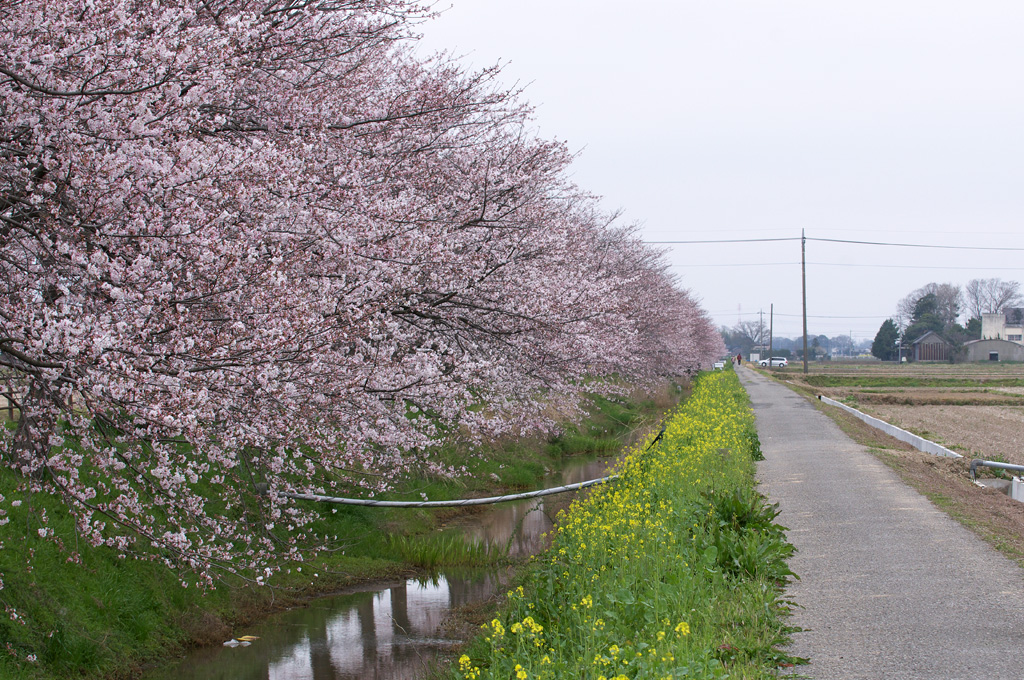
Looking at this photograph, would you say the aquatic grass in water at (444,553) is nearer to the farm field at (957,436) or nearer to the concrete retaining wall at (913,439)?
the farm field at (957,436)

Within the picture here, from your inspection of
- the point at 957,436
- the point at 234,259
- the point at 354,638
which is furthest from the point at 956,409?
the point at 234,259

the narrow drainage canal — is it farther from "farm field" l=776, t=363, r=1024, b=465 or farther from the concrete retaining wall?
"farm field" l=776, t=363, r=1024, b=465

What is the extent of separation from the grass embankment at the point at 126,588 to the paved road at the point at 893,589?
15.9ft

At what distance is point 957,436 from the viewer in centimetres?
2545

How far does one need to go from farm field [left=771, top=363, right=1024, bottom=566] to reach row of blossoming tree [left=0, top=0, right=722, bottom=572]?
5.79 meters

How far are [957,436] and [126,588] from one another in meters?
23.9

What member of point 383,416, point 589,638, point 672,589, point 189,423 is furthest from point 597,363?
point 189,423

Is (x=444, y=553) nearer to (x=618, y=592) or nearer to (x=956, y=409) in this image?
(x=618, y=592)

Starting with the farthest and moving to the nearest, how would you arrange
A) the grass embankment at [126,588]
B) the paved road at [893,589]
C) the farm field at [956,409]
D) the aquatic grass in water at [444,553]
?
the farm field at [956,409] → the aquatic grass in water at [444,553] → the grass embankment at [126,588] → the paved road at [893,589]

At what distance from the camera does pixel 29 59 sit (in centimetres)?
578

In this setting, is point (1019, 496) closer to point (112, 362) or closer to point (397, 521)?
point (397, 521)

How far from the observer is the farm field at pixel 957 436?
10961mm

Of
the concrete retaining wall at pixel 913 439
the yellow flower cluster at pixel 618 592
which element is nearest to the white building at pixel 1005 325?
the concrete retaining wall at pixel 913 439

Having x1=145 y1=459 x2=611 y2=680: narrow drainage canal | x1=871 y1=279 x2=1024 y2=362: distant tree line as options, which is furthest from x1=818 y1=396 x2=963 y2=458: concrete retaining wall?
x1=871 y1=279 x2=1024 y2=362: distant tree line
